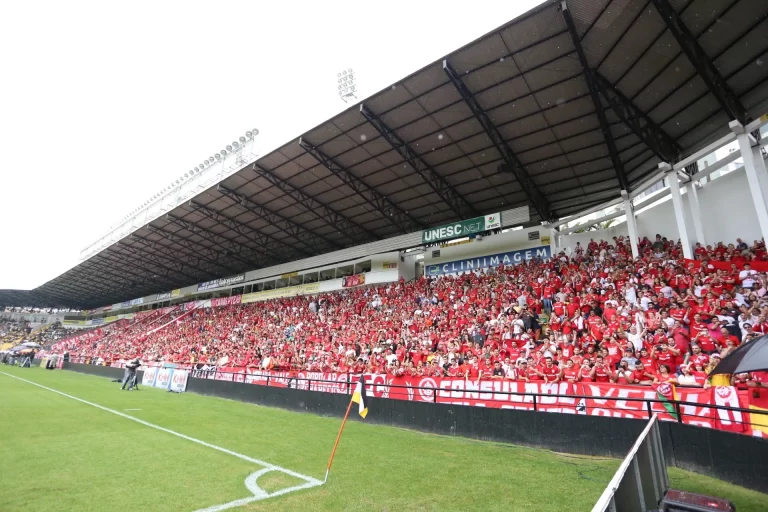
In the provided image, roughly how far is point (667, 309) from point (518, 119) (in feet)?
27.8

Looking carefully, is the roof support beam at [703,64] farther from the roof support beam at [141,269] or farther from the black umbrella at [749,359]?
the roof support beam at [141,269]

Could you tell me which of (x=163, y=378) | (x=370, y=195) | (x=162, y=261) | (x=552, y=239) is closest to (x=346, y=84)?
(x=370, y=195)

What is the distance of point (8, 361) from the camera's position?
38.7m

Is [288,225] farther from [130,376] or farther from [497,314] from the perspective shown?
[497,314]

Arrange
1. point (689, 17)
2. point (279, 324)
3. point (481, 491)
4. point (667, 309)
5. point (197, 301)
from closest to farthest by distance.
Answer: point (481, 491) → point (689, 17) → point (667, 309) → point (279, 324) → point (197, 301)

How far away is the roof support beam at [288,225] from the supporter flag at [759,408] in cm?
2404

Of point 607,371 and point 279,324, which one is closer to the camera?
point 607,371

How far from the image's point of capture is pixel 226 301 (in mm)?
41969

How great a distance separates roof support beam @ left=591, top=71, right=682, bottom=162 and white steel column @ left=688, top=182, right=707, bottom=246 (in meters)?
1.33

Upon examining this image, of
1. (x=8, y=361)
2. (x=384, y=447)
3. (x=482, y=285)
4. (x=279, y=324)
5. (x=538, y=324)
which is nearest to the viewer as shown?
(x=384, y=447)

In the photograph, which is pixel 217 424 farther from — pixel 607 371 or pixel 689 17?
pixel 689 17

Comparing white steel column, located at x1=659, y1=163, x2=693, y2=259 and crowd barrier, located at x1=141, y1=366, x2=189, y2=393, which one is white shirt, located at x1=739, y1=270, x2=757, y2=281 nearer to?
white steel column, located at x1=659, y1=163, x2=693, y2=259

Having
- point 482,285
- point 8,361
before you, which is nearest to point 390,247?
point 482,285

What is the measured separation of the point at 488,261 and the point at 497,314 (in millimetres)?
7285
